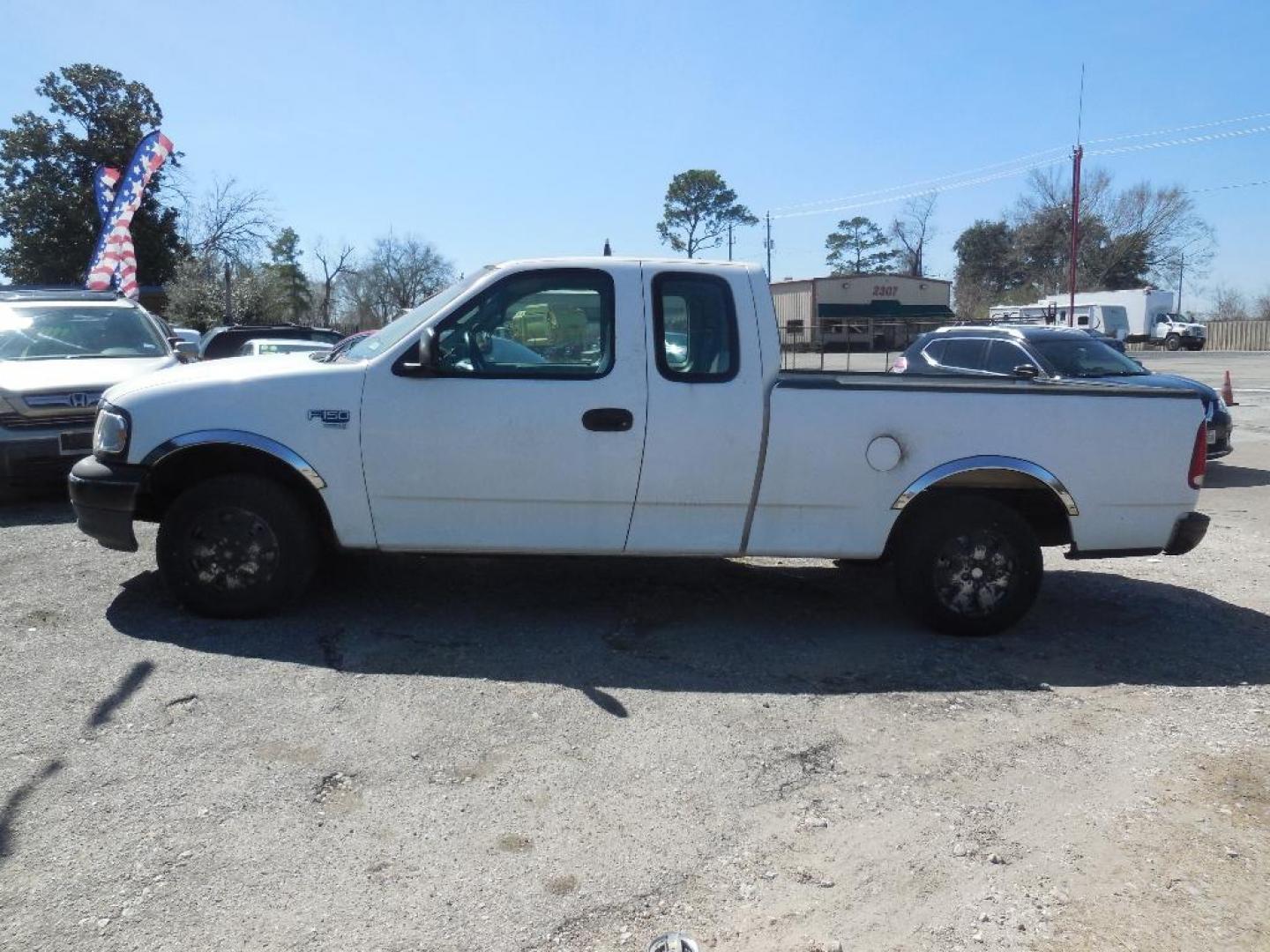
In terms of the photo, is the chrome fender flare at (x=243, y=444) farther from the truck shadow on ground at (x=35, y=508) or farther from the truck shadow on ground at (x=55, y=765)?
the truck shadow on ground at (x=35, y=508)

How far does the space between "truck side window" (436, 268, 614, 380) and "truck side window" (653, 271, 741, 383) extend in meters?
0.26

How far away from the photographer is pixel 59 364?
8.63 metres

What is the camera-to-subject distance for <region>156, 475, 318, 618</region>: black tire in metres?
5.12

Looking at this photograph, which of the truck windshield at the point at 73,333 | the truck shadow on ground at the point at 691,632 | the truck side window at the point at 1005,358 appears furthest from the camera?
the truck side window at the point at 1005,358

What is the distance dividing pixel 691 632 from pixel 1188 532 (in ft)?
8.71

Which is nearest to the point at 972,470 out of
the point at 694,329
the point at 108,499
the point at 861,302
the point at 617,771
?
the point at 694,329

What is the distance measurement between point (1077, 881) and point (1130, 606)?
3.46 meters

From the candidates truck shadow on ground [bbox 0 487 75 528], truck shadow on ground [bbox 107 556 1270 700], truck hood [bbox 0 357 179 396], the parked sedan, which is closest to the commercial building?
the parked sedan

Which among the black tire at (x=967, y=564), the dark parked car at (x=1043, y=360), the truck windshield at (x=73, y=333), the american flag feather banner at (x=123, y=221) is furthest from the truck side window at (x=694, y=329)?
the american flag feather banner at (x=123, y=221)

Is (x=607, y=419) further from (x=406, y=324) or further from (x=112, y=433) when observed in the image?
(x=112, y=433)

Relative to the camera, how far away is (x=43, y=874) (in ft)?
9.92

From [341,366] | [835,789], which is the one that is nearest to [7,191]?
[341,366]

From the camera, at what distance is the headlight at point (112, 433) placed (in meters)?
5.11

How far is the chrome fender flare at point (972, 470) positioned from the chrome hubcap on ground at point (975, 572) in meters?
0.35
